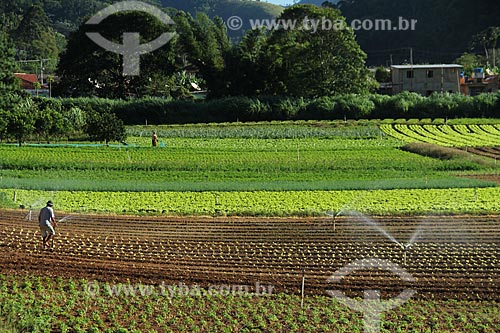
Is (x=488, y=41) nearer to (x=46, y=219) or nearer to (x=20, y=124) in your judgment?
(x=20, y=124)

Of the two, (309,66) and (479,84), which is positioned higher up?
(309,66)

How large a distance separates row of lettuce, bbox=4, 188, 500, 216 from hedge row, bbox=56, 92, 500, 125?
32386 millimetres

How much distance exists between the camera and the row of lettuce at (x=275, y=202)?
2575cm

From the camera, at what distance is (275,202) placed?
27562 millimetres

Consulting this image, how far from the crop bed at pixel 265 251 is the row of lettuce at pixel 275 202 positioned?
130 cm

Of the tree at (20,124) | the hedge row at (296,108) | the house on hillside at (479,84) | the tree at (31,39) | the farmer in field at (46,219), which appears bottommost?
the farmer in field at (46,219)

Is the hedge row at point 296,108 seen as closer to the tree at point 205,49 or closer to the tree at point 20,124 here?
the tree at point 205,49

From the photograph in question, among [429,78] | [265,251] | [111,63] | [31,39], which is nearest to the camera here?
[265,251]

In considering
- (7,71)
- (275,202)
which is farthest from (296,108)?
(275,202)

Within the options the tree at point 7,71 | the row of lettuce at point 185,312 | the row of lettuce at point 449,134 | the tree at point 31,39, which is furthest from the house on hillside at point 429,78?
the tree at point 31,39

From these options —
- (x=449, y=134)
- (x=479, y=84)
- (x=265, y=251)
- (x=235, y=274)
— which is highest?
(x=479, y=84)

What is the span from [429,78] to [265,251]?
215 feet

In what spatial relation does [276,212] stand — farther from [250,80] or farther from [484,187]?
[250,80]

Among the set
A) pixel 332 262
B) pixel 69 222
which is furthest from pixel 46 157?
pixel 332 262
